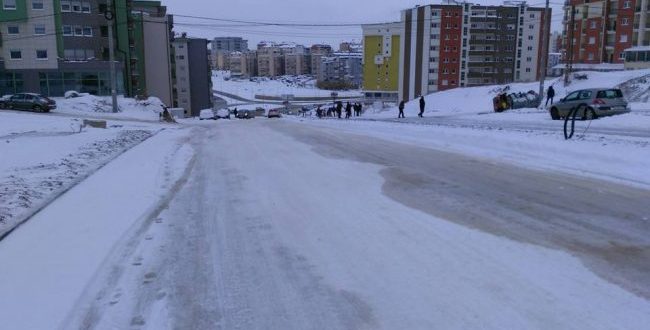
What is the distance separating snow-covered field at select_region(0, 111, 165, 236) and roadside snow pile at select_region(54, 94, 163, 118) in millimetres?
30447

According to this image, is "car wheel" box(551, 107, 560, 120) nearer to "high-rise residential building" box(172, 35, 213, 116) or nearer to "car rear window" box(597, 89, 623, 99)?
"car rear window" box(597, 89, 623, 99)

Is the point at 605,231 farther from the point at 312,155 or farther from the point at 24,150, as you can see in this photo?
the point at 24,150

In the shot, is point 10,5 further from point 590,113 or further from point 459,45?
point 459,45

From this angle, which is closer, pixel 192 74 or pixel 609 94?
pixel 609 94

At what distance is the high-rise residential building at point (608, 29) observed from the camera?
81625 mm

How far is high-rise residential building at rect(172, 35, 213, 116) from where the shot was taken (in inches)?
4038

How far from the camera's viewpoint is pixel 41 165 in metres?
11.5

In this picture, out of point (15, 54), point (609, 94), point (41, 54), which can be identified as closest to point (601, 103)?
point (609, 94)

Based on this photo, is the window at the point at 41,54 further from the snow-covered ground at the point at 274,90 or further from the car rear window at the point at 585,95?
the snow-covered ground at the point at 274,90

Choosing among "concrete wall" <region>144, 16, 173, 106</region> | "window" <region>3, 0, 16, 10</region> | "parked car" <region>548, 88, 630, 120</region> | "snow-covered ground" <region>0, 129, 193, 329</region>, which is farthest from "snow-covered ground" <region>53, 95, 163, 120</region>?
"snow-covered ground" <region>0, 129, 193, 329</region>

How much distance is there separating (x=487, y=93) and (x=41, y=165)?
182 feet

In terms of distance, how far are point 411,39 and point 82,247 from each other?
330ft

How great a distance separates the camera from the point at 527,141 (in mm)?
13953

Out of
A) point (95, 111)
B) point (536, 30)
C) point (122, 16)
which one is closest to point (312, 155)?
point (95, 111)
